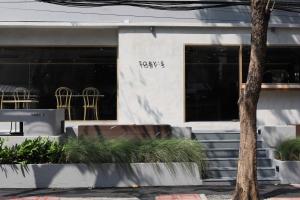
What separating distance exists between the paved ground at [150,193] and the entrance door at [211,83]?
468 cm

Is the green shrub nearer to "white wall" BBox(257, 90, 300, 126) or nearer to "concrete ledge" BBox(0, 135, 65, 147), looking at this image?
"white wall" BBox(257, 90, 300, 126)

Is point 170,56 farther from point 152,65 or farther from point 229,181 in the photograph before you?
point 229,181

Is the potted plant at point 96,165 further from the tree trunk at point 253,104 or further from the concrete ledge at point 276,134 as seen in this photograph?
the tree trunk at point 253,104

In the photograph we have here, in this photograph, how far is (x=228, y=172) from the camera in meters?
13.3

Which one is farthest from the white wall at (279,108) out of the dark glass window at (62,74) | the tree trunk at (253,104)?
the tree trunk at (253,104)

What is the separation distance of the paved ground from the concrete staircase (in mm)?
578

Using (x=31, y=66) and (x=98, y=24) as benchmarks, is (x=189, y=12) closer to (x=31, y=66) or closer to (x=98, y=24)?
(x=98, y=24)

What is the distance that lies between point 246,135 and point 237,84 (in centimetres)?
730

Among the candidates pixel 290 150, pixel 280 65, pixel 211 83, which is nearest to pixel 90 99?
pixel 211 83

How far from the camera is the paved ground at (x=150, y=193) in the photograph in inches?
442

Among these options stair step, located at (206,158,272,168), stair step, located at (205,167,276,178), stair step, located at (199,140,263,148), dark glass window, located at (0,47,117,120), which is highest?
dark glass window, located at (0,47,117,120)

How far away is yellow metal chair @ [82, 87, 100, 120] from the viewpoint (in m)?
17.0

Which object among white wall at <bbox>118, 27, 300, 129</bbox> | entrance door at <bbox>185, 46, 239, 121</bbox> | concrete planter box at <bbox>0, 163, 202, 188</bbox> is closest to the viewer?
concrete planter box at <bbox>0, 163, 202, 188</bbox>

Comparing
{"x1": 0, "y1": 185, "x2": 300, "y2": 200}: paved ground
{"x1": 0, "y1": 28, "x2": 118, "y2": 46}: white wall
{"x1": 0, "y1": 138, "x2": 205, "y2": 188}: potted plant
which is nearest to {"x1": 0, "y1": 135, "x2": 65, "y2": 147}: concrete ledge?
{"x1": 0, "y1": 138, "x2": 205, "y2": 188}: potted plant
